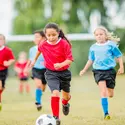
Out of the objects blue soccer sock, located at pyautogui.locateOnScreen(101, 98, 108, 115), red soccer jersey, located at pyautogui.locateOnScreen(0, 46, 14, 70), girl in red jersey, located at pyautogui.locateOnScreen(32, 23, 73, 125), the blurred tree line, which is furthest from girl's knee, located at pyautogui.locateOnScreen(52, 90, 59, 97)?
the blurred tree line

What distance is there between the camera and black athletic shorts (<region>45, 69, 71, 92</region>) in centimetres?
1019

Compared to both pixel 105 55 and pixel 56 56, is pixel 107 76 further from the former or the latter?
pixel 56 56

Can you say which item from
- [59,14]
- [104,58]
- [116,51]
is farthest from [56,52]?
[59,14]

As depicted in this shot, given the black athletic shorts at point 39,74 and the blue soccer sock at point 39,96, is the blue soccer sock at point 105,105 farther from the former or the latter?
the black athletic shorts at point 39,74

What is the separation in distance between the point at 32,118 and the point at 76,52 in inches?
758

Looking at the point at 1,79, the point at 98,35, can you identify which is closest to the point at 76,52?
the point at 1,79

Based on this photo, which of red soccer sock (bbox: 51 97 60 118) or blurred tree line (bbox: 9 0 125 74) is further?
blurred tree line (bbox: 9 0 125 74)

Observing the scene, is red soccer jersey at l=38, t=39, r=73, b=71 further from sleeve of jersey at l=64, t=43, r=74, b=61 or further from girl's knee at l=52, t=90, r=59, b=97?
girl's knee at l=52, t=90, r=59, b=97

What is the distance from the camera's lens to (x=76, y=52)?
3041 cm

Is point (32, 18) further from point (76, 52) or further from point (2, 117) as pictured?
point (2, 117)

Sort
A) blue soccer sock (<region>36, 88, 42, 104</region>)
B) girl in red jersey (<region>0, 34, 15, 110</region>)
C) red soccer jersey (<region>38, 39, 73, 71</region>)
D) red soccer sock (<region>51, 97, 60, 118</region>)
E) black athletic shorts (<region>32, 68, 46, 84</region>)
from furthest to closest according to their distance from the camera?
black athletic shorts (<region>32, 68, 46, 84</region>) → blue soccer sock (<region>36, 88, 42, 104</region>) → girl in red jersey (<region>0, 34, 15, 110</region>) → red soccer jersey (<region>38, 39, 73, 71</region>) → red soccer sock (<region>51, 97, 60, 118</region>)

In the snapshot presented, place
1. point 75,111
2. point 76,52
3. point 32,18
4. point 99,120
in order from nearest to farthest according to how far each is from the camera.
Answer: point 99,120 → point 75,111 → point 76,52 → point 32,18

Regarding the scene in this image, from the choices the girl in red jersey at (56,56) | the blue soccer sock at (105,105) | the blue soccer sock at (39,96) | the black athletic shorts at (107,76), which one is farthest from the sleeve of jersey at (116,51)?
the blue soccer sock at (39,96)

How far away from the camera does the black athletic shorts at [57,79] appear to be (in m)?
10.2
